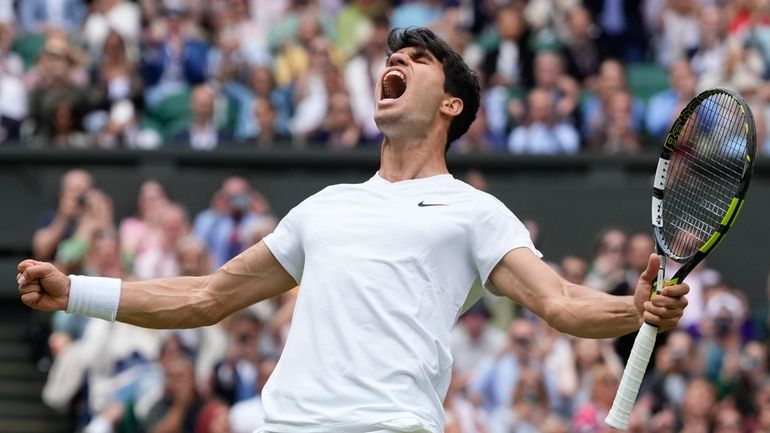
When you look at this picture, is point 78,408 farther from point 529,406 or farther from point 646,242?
point 646,242

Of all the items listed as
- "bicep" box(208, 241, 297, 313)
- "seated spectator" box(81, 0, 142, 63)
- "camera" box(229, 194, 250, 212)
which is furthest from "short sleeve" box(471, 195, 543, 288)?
"seated spectator" box(81, 0, 142, 63)

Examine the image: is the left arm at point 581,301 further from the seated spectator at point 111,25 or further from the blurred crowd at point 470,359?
the seated spectator at point 111,25

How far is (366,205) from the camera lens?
5625 millimetres

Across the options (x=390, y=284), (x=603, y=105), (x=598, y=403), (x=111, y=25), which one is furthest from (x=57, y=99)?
(x=390, y=284)

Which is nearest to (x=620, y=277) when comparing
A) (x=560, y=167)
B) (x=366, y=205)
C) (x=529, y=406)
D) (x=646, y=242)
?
(x=646, y=242)

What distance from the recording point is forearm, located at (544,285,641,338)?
5112 mm

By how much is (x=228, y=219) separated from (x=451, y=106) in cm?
712

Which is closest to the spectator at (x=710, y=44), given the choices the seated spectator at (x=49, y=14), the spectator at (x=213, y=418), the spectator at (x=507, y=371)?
the spectator at (x=507, y=371)

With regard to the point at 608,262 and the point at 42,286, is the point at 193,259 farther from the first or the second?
the point at 42,286

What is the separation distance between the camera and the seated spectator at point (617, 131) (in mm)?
13422

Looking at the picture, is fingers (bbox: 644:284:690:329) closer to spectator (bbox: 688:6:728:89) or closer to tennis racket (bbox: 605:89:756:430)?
tennis racket (bbox: 605:89:756:430)

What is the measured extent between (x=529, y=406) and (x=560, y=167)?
3126 mm

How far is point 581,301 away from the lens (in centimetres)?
521

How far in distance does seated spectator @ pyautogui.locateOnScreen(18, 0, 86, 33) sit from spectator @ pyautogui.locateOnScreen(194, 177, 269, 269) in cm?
404
